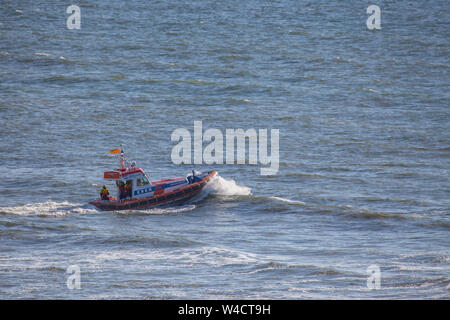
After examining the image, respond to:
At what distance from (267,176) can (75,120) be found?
55.9 feet

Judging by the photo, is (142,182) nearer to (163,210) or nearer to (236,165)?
(163,210)

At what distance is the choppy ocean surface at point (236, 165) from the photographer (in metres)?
24.8

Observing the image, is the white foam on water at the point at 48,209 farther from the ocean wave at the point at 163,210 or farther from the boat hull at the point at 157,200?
the ocean wave at the point at 163,210

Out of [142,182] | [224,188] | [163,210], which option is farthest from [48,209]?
[224,188]

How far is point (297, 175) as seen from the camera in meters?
40.9

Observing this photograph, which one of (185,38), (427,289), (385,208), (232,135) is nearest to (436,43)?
(185,38)

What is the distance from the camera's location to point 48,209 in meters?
33.7

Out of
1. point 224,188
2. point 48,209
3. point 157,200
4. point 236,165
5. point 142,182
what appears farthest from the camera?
point 236,165

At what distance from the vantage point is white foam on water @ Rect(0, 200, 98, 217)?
109 feet

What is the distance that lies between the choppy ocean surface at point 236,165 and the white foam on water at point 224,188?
103 mm

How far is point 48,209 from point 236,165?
1270cm

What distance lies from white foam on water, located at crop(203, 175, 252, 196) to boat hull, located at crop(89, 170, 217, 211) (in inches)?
13.9

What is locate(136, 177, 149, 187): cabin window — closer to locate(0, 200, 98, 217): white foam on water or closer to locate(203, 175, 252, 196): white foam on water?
locate(0, 200, 98, 217): white foam on water
